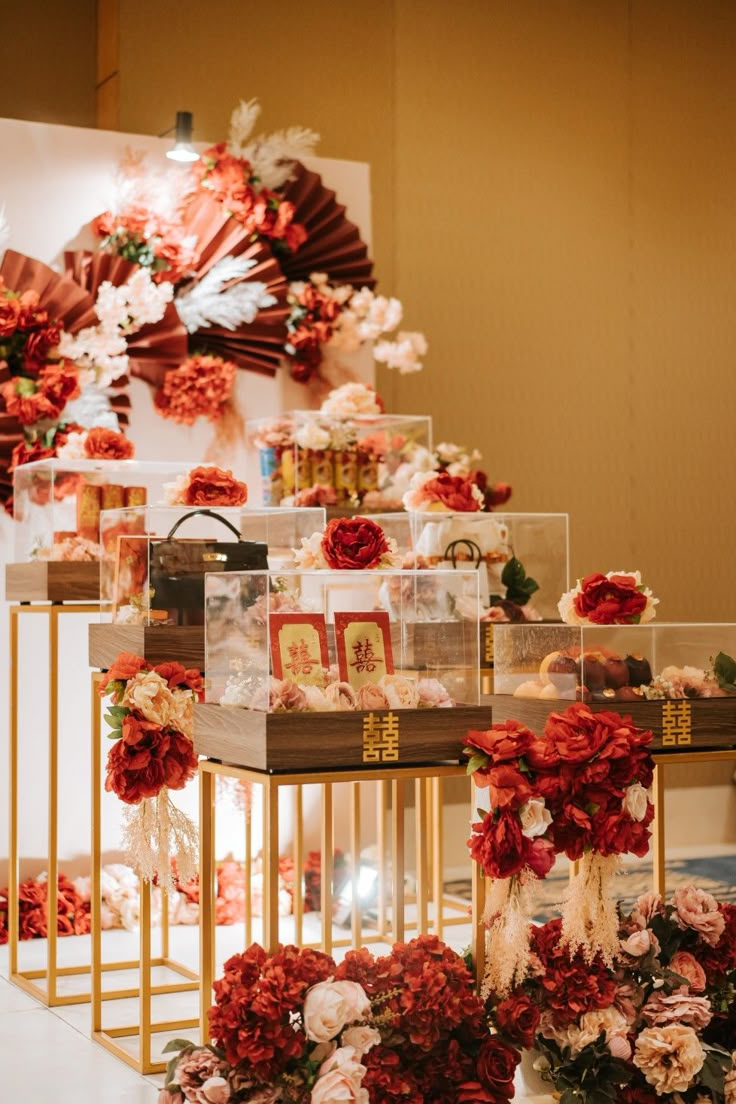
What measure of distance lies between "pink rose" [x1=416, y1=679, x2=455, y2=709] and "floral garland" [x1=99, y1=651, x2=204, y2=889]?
797 mm

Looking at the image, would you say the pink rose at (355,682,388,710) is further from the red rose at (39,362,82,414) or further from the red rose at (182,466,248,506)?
the red rose at (39,362,82,414)

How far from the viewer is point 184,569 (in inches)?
180

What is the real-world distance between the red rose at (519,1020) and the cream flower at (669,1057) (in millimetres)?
266

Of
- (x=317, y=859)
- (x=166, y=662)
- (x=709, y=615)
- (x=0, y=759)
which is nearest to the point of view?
(x=166, y=662)

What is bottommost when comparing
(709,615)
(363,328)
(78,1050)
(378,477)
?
(78,1050)

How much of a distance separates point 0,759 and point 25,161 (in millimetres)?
2422

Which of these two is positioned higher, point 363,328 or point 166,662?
point 363,328

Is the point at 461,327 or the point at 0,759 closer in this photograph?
the point at 0,759

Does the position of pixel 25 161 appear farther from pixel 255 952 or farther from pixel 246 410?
pixel 255 952

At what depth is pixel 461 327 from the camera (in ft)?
25.8

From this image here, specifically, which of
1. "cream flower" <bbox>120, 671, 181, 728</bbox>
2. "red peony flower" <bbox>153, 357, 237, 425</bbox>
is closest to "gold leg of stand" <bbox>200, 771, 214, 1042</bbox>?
"cream flower" <bbox>120, 671, 181, 728</bbox>

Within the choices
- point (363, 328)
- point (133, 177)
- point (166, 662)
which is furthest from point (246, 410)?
point (166, 662)

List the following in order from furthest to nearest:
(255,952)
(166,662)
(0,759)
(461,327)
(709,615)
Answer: (709,615) → (461,327) → (0,759) → (166,662) → (255,952)

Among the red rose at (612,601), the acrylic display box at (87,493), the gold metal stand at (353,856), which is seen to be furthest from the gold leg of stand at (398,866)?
the acrylic display box at (87,493)
